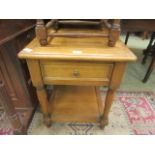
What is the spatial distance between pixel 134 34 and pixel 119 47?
2885 mm

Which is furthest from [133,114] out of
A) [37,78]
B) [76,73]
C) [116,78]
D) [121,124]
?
[37,78]

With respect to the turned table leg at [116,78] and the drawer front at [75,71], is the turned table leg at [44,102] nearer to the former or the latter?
the drawer front at [75,71]

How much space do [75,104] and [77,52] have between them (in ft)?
1.72

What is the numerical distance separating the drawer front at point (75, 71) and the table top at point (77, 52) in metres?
0.05

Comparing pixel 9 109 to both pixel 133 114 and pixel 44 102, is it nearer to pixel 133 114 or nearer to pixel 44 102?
pixel 44 102

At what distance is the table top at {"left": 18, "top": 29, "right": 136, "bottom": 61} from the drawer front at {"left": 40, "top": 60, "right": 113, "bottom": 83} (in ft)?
0.16

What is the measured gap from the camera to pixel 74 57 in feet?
1.78

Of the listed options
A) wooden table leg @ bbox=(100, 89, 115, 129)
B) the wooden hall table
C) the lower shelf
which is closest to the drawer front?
the wooden hall table

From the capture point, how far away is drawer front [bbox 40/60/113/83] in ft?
1.95

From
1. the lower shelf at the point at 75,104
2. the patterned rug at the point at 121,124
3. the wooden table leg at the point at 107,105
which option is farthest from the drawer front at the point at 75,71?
the patterned rug at the point at 121,124

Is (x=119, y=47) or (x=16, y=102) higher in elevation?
(x=119, y=47)
